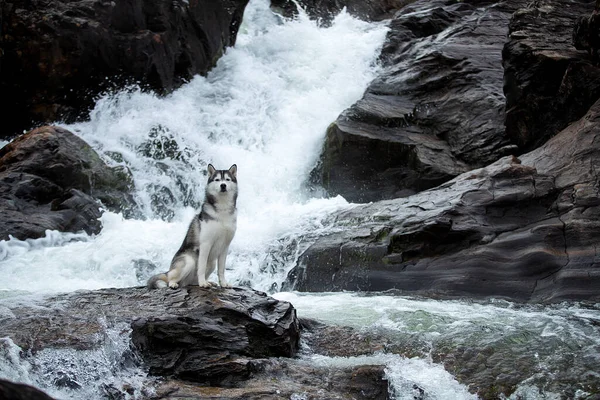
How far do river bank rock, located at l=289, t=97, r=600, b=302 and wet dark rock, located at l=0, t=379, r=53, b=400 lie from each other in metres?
7.35

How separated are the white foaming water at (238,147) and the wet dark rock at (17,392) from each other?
7976mm

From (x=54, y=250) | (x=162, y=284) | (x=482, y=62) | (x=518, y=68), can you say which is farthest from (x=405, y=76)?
(x=162, y=284)

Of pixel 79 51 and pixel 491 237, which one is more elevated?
pixel 79 51

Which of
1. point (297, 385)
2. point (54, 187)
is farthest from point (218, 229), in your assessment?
point (54, 187)

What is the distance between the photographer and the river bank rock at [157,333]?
6.05 meters

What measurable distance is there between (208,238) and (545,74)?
822 cm

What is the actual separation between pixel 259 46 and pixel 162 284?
51.5 ft

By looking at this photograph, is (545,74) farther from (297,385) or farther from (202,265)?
(297,385)

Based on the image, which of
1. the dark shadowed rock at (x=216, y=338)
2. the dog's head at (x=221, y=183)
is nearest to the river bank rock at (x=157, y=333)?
the dark shadowed rock at (x=216, y=338)

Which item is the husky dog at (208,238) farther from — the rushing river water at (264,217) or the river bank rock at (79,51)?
the river bank rock at (79,51)

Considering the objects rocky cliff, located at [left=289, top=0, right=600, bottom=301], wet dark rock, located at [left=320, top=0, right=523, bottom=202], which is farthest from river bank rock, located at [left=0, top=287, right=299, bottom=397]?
wet dark rock, located at [left=320, top=0, right=523, bottom=202]

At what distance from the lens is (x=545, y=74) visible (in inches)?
512

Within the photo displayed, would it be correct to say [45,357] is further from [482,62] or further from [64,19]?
[482,62]

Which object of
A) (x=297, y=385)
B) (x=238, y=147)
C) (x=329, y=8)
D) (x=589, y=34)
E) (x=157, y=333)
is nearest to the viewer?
(x=297, y=385)
